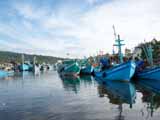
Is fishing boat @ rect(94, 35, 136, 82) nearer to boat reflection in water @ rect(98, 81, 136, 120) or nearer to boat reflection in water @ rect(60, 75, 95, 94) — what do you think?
boat reflection in water @ rect(60, 75, 95, 94)

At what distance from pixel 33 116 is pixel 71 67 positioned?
5082 cm

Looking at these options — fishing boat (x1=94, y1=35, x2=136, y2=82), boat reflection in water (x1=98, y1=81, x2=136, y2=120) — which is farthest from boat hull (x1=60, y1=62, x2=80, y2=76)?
boat reflection in water (x1=98, y1=81, x2=136, y2=120)

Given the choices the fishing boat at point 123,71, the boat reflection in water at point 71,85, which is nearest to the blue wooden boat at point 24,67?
the boat reflection in water at point 71,85

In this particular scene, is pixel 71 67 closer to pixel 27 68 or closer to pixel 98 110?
pixel 98 110

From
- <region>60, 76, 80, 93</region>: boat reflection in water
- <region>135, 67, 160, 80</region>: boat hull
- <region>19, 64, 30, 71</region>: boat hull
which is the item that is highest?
<region>19, 64, 30, 71</region>: boat hull

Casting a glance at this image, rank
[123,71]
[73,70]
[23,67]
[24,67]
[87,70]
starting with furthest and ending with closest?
[24,67] → [23,67] → [87,70] → [73,70] → [123,71]

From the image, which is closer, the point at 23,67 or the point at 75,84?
the point at 75,84

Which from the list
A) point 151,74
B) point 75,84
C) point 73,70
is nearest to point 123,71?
point 151,74

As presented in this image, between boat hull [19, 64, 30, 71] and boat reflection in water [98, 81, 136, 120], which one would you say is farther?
boat hull [19, 64, 30, 71]

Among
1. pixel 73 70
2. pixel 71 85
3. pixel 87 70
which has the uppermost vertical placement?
pixel 73 70

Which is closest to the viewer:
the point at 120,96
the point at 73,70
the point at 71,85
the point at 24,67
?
the point at 120,96

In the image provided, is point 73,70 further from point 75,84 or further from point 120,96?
point 120,96

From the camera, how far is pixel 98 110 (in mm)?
15219

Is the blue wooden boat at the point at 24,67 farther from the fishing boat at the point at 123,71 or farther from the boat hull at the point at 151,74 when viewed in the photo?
the boat hull at the point at 151,74
